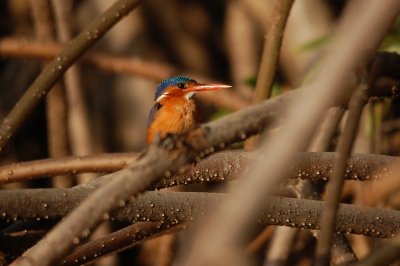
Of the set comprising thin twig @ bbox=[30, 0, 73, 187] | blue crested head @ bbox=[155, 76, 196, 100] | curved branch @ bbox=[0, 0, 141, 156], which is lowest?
curved branch @ bbox=[0, 0, 141, 156]

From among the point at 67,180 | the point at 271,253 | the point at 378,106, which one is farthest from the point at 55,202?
the point at 67,180

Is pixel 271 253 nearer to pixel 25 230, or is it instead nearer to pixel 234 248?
pixel 25 230

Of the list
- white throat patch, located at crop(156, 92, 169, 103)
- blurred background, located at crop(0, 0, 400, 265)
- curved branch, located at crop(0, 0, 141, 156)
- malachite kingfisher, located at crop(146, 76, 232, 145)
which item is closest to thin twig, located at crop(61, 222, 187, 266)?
curved branch, located at crop(0, 0, 141, 156)

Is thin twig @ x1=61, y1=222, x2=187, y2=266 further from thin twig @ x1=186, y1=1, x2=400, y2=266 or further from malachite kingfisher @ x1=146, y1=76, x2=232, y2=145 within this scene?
thin twig @ x1=186, y1=1, x2=400, y2=266

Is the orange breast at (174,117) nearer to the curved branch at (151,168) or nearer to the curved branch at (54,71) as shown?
the curved branch at (54,71)

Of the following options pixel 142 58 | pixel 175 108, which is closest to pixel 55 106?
pixel 142 58

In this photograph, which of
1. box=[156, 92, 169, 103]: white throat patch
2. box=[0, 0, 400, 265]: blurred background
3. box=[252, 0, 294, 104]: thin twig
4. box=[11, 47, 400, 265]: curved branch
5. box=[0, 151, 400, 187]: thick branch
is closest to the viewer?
box=[11, 47, 400, 265]: curved branch
